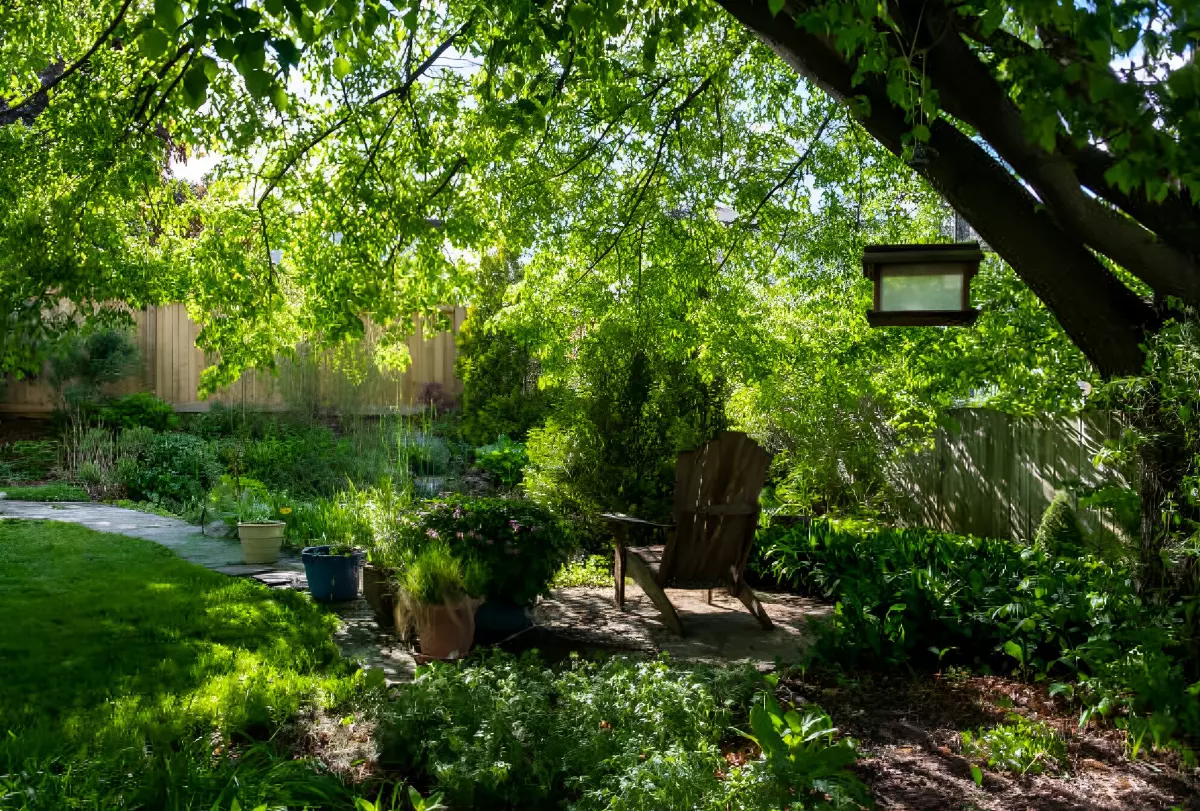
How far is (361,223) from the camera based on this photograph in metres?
5.17

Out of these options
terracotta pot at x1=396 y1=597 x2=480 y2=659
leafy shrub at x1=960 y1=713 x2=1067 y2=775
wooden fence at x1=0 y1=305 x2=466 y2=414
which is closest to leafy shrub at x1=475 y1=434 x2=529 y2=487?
wooden fence at x1=0 y1=305 x2=466 y2=414

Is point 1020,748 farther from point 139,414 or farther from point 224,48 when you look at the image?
point 139,414

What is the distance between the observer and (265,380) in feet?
40.3

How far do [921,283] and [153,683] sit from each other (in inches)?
141

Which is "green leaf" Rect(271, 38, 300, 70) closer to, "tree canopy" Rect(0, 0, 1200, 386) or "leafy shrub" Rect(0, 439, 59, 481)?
"tree canopy" Rect(0, 0, 1200, 386)

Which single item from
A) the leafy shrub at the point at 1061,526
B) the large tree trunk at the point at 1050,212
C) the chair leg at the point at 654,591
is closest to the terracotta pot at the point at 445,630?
the chair leg at the point at 654,591

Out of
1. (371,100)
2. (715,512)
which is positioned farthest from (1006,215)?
(371,100)

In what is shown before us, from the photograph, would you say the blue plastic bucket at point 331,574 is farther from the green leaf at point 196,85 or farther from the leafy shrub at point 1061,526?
the leafy shrub at point 1061,526

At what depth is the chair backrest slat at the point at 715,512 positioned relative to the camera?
4.91 m

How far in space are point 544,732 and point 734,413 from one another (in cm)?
673

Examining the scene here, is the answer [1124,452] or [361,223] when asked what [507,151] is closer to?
[361,223]

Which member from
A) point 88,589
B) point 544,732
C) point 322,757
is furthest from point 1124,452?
point 88,589

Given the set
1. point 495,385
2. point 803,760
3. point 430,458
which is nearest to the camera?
point 803,760

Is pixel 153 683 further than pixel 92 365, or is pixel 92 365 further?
pixel 92 365
